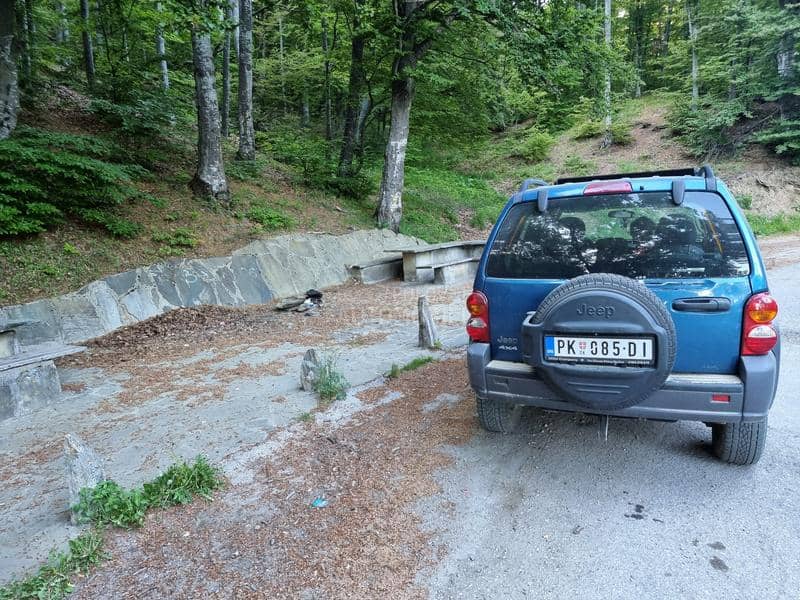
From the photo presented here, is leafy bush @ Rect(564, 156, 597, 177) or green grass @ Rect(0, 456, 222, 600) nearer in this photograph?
green grass @ Rect(0, 456, 222, 600)

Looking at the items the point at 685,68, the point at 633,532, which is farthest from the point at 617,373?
the point at 685,68

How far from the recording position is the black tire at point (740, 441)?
9.09 feet

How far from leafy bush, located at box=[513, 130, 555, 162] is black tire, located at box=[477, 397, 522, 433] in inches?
956

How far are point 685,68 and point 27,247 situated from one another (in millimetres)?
30815

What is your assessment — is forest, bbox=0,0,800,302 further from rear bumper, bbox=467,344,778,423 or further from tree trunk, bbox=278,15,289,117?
rear bumper, bbox=467,344,778,423

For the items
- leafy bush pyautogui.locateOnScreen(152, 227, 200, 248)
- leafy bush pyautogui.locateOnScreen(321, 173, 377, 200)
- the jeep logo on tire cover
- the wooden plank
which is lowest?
the wooden plank

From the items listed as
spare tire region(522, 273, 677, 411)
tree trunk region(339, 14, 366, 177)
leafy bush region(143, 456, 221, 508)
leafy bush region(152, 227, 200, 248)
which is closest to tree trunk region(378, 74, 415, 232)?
tree trunk region(339, 14, 366, 177)

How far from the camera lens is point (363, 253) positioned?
11.4 metres

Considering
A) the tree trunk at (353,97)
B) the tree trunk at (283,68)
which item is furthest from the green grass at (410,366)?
the tree trunk at (283,68)

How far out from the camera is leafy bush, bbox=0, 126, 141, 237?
650 centimetres

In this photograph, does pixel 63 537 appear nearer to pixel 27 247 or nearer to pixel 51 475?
pixel 51 475

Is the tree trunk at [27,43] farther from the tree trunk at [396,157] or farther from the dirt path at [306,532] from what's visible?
the dirt path at [306,532]

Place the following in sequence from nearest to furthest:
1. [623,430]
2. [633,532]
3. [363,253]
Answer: [633,532]
[623,430]
[363,253]

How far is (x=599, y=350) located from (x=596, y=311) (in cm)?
22
